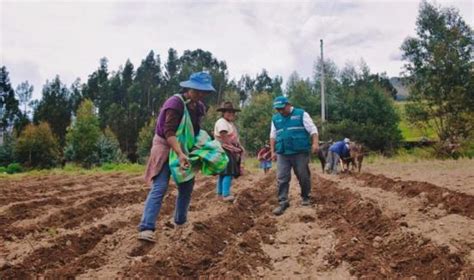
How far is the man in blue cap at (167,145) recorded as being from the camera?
460 centimetres

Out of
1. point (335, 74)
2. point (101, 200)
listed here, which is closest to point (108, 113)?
point (335, 74)

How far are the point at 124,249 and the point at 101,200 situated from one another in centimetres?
438

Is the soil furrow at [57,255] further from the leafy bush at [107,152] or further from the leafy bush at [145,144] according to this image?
the leafy bush at [145,144]

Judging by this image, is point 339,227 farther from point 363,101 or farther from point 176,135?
point 363,101

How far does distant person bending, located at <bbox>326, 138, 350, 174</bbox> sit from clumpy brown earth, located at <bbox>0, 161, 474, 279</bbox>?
7023 millimetres

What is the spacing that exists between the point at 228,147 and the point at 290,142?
42.8 inches

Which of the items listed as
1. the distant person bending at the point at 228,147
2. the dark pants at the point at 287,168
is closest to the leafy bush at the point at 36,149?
the distant person bending at the point at 228,147

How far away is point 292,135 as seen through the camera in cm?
688

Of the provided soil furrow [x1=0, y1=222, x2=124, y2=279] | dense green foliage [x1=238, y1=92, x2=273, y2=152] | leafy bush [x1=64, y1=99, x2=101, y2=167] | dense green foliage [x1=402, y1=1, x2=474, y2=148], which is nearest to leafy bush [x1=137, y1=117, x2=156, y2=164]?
leafy bush [x1=64, y1=99, x2=101, y2=167]

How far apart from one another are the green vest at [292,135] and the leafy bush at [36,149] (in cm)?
3680

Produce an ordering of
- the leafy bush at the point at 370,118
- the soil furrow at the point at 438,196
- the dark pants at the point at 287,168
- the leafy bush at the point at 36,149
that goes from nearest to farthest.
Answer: the soil furrow at the point at 438,196 → the dark pants at the point at 287,168 → the leafy bush at the point at 370,118 → the leafy bush at the point at 36,149

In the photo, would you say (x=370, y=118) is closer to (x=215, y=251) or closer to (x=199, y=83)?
(x=199, y=83)

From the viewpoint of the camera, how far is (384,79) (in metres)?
70.2

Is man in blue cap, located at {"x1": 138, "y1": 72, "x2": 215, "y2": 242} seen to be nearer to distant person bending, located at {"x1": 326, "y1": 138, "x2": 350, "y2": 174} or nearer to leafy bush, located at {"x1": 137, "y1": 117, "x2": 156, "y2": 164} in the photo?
distant person bending, located at {"x1": 326, "y1": 138, "x2": 350, "y2": 174}
